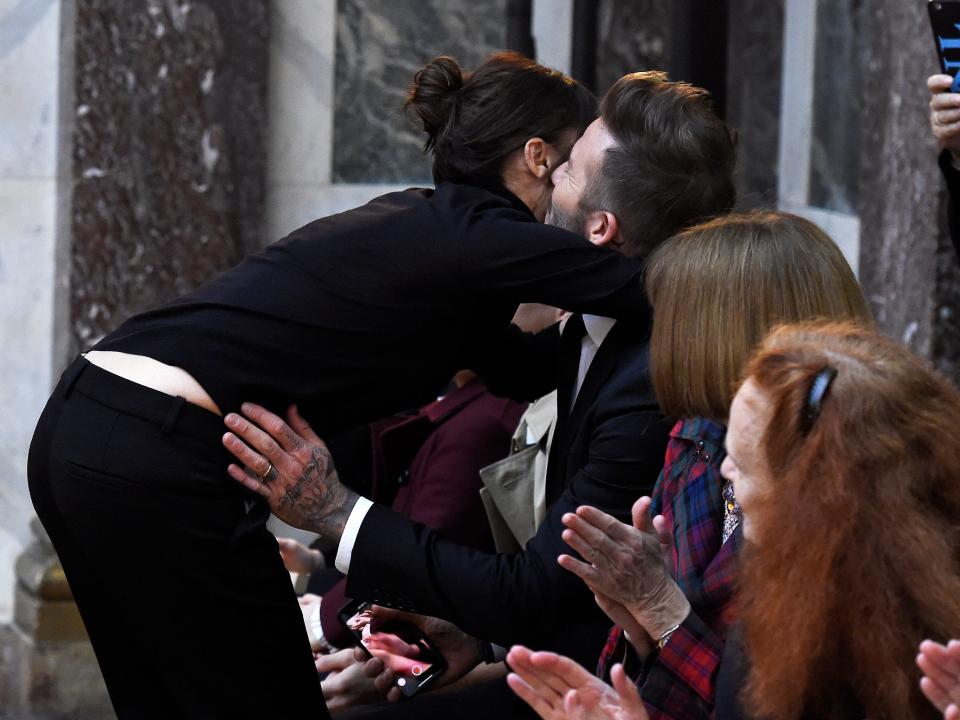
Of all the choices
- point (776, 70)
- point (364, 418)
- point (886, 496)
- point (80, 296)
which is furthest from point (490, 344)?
point (776, 70)

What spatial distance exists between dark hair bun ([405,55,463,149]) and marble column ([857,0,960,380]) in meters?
1.21

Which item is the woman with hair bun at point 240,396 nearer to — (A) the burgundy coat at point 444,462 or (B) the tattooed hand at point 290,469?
(B) the tattooed hand at point 290,469

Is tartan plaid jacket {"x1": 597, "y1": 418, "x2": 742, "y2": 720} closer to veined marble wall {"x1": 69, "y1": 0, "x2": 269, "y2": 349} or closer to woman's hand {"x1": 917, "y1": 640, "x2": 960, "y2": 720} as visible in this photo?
woman's hand {"x1": 917, "y1": 640, "x2": 960, "y2": 720}

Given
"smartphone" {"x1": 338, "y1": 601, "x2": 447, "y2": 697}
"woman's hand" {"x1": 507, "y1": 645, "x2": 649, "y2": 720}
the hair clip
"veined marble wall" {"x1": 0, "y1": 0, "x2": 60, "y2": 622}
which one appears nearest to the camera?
the hair clip

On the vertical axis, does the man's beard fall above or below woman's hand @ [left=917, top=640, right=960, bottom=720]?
above

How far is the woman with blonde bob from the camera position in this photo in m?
2.10

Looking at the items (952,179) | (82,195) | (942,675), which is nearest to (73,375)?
(942,675)

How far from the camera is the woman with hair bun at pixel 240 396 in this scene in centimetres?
247

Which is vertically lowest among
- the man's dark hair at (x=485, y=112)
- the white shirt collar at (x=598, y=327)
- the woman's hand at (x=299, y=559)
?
the woman's hand at (x=299, y=559)

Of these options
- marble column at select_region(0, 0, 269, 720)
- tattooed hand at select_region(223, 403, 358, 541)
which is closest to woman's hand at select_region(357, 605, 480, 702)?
tattooed hand at select_region(223, 403, 358, 541)

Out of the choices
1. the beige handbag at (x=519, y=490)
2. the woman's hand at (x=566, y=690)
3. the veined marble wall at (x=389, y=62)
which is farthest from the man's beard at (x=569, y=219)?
the veined marble wall at (x=389, y=62)

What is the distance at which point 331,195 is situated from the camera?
519cm

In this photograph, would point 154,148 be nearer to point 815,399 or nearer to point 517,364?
point 517,364

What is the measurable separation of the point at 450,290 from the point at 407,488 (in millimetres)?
956
